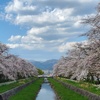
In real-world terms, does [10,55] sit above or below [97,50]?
above

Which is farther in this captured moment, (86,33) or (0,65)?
(0,65)

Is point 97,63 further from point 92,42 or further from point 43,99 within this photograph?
point 43,99

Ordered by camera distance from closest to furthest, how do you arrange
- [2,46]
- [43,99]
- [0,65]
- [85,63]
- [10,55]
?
[85,63]
[43,99]
[0,65]
[2,46]
[10,55]

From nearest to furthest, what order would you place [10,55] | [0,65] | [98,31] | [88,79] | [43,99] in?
[98,31] < [43,99] < [0,65] < [88,79] < [10,55]

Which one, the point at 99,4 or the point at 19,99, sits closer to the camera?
the point at 99,4

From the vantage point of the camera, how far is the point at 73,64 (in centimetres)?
6050

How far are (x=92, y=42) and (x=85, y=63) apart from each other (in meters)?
2.59

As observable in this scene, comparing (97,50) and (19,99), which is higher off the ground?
(97,50)

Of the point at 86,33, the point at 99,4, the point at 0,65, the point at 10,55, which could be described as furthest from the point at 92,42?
the point at 10,55

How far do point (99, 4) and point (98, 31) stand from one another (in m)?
2.88

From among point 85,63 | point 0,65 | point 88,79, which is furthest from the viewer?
point 88,79

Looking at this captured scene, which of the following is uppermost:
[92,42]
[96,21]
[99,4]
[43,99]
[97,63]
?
[99,4]

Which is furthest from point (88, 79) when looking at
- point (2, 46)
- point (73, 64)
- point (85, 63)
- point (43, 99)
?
point (85, 63)

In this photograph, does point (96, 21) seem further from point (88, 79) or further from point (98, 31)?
point (88, 79)
